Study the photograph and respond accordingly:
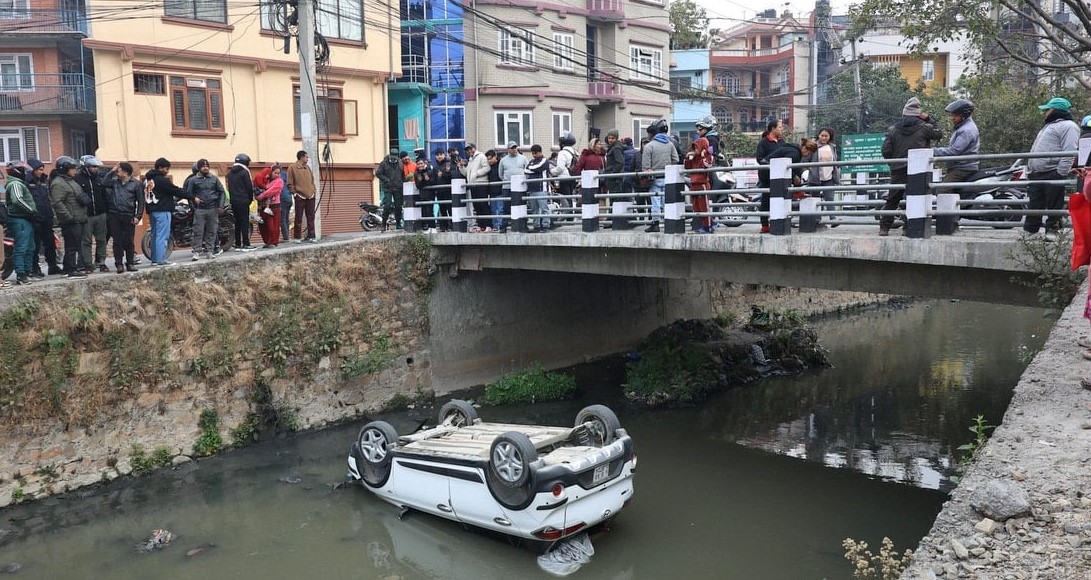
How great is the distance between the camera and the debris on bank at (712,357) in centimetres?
1583

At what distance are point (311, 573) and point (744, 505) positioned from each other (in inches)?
203

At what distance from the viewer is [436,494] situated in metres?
10.1

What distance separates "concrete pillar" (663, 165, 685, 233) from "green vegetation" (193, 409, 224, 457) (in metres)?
6.88

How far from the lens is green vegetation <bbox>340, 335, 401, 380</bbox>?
47.0 ft

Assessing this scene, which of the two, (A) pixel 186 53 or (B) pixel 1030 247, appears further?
(A) pixel 186 53

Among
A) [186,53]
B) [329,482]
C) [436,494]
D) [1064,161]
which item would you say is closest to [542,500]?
[436,494]

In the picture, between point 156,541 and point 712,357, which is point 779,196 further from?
point 156,541

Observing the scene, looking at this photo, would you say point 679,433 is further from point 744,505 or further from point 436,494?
point 436,494

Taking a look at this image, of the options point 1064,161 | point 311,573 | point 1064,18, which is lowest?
point 311,573

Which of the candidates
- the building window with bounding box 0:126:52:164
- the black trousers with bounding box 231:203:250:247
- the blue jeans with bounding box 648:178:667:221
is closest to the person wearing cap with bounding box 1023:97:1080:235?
the blue jeans with bounding box 648:178:667:221

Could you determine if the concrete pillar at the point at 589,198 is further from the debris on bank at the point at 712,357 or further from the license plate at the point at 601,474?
the license plate at the point at 601,474

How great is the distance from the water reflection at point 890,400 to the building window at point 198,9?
52.7 feet

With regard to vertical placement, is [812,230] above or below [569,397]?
above

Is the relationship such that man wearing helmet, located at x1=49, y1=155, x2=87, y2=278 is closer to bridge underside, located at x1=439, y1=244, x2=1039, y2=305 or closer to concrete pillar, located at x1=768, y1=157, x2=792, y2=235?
bridge underside, located at x1=439, y1=244, x2=1039, y2=305
